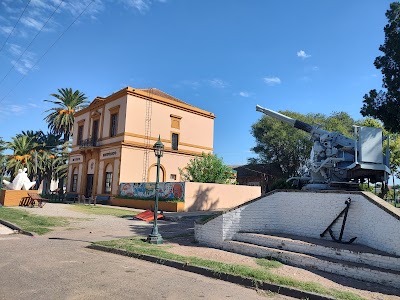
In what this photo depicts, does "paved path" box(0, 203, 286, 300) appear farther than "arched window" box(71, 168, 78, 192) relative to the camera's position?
No

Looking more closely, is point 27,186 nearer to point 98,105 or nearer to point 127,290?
point 98,105

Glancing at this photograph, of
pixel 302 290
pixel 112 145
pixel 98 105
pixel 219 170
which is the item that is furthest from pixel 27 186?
pixel 302 290

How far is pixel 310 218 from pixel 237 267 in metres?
2.95

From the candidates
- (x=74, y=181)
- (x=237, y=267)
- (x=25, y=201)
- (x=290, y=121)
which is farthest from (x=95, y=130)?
(x=237, y=267)

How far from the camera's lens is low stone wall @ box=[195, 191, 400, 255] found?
6.62 metres

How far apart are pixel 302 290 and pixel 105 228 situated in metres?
9.41

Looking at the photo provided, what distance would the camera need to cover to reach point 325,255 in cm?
686

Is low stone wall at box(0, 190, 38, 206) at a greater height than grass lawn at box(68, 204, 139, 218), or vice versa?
low stone wall at box(0, 190, 38, 206)

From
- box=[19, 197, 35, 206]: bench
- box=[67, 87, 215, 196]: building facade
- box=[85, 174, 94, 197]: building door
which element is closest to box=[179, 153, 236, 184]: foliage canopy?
box=[67, 87, 215, 196]: building facade

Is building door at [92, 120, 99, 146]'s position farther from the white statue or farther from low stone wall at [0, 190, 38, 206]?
low stone wall at [0, 190, 38, 206]

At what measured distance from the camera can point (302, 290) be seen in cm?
512

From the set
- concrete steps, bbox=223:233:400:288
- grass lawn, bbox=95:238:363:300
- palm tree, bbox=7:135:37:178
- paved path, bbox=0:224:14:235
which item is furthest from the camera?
palm tree, bbox=7:135:37:178

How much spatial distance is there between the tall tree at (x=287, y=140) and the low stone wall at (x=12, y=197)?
25.4 metres

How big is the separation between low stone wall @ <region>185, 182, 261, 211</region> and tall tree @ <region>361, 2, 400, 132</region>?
12024 mm
